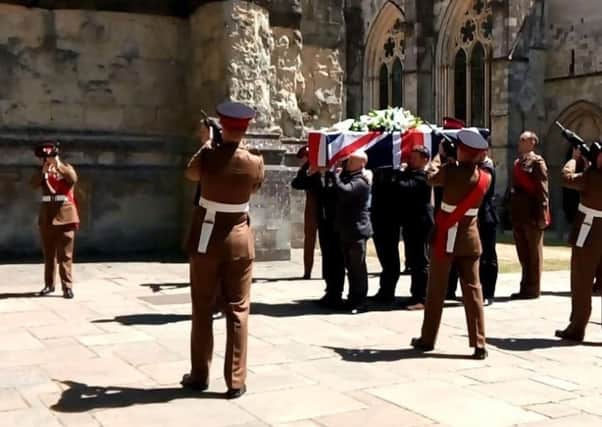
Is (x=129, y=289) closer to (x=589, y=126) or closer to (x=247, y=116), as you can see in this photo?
(x=247, y=116)

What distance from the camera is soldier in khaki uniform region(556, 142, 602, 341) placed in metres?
7.68

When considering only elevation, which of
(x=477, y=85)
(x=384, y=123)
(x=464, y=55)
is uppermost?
(x=464, y=55)

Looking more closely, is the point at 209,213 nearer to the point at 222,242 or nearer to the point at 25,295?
the point at 222,242

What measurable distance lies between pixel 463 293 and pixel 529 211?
368 centimetres

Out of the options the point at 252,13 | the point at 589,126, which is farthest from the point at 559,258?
the point at 589,126

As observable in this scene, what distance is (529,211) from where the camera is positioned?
34.3ft

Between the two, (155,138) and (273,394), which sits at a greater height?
(155,138)

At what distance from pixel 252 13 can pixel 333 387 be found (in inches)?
338

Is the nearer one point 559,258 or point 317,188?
point 317,188

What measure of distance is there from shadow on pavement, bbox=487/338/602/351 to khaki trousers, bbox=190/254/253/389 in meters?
2.68

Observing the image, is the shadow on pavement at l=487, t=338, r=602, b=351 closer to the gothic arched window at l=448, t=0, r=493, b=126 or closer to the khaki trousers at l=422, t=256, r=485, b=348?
the khaki trousers at l=422, t=256, r=485, b=348

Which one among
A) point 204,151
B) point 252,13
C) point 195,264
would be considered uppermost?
point 252,13

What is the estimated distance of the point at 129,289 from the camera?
10523 mm

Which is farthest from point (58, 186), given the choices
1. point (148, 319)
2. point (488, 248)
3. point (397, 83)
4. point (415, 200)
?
point (397, 83)
